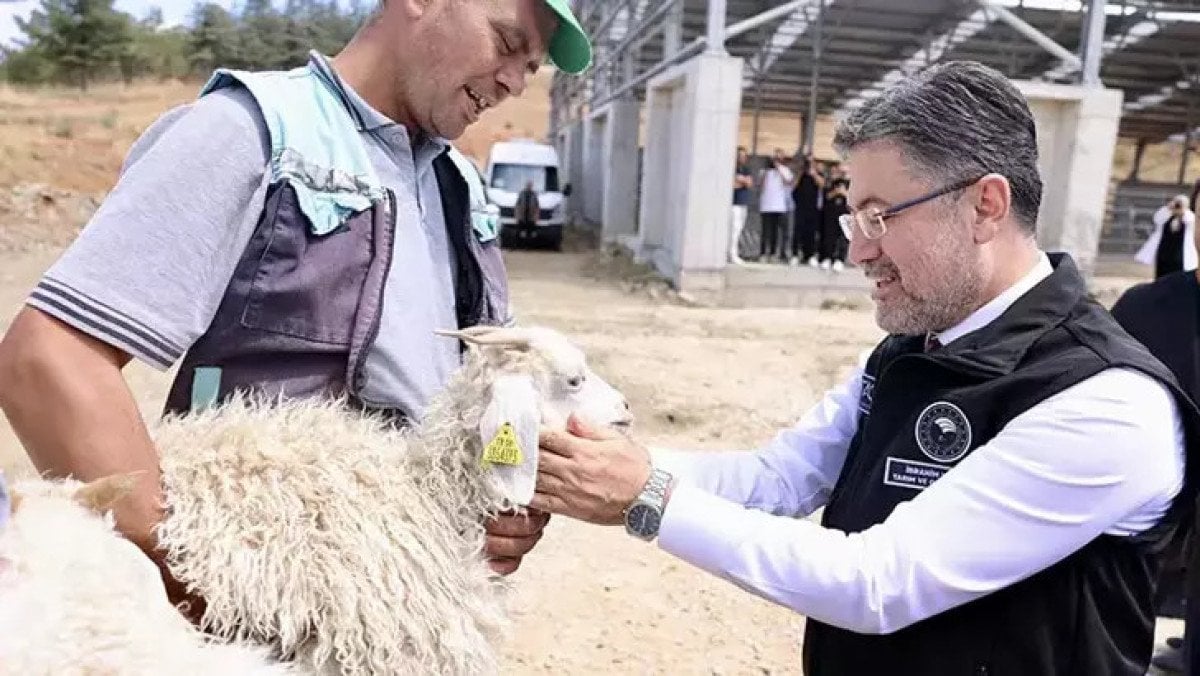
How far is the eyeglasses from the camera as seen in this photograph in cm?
180

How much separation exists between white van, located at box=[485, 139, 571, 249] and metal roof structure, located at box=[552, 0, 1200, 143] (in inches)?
86.4

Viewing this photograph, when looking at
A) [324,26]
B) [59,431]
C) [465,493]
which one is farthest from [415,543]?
[324,26]

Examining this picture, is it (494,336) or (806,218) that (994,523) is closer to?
(494,336)

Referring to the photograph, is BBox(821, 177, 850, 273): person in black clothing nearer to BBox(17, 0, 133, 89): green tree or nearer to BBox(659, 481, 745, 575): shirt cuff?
BBox(659, 481, 745, 575): shirt cuff

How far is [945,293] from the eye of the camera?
6.18 feet

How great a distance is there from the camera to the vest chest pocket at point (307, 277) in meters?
1.63

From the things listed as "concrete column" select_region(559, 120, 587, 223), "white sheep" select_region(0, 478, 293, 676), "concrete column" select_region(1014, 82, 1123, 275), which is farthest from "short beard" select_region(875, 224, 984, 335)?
"concrete column" select_region(559, 120, 587, 223)

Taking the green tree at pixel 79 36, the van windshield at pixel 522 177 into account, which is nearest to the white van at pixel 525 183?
the van windshield at pixel 522 177

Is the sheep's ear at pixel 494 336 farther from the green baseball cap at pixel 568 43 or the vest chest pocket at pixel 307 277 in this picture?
the green baseball cap at pixel 568 43

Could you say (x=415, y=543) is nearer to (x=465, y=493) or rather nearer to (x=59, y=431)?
(x=465, y=493)

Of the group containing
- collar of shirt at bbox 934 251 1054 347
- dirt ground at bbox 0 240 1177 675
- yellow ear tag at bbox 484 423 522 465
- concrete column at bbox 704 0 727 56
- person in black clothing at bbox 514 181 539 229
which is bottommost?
dirt ground at bbox 0 240 1177 675

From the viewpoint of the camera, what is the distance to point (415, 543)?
179cm

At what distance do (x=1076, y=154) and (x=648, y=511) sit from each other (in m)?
14.8

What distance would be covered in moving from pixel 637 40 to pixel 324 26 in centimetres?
2819
